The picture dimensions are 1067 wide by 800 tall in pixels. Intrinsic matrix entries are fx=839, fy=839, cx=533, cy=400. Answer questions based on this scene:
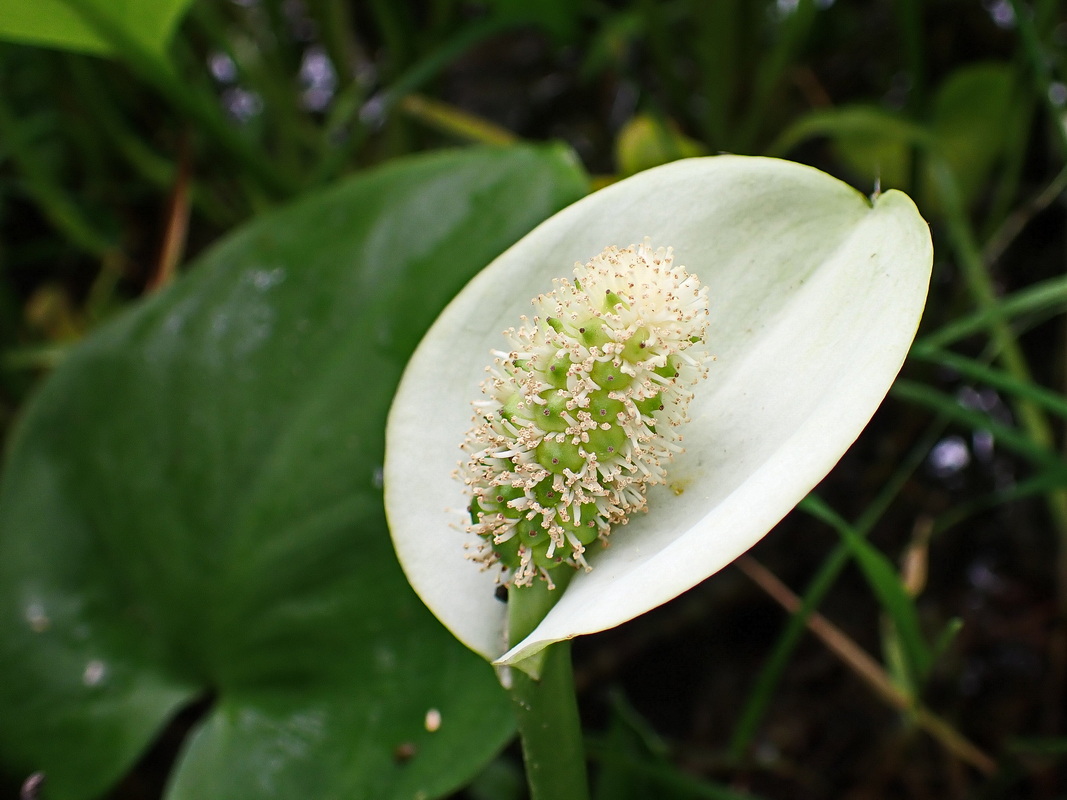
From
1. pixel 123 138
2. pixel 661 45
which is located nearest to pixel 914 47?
pixel 661 45

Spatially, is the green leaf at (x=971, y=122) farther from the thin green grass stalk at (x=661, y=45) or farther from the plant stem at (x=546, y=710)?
the plant stem at (x=546, y=710)

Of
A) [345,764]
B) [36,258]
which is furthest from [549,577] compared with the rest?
[36,258]

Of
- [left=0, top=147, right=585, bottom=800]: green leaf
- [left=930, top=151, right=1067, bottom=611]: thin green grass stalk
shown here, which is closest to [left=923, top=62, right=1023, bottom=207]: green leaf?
[left=930, top=151, right=1067, bottom=611]: thin green grass stalk

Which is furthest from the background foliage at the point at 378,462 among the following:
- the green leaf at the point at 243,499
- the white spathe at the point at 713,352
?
the white spathe at the point at 713,352

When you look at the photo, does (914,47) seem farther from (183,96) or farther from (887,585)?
(183,96)

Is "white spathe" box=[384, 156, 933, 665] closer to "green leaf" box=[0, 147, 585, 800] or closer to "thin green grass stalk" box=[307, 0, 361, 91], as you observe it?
"green leaf" box=[0, 147, 585, 800]
